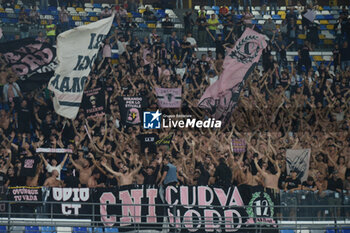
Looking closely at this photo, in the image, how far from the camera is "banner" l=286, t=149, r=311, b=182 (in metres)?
19.0

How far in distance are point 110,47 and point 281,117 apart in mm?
5370

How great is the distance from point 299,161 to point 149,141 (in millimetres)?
3952

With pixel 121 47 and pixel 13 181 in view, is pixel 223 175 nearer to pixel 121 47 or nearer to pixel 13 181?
pixel 13 181

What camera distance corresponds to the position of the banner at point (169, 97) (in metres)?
21.1

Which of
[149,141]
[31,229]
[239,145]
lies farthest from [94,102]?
[31,229]

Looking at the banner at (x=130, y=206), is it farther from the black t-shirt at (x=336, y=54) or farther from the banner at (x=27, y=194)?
the black t-shirt at (x=336, y=54)

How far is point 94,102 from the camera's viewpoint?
66.1ft

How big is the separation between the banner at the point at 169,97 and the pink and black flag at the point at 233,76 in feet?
2.18

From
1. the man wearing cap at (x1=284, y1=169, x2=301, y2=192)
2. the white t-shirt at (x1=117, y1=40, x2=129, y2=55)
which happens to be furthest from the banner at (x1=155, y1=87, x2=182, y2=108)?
the man wearing cap at (x1=284, y1=169, x2=301, y2=192)

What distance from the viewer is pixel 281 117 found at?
2098 cm

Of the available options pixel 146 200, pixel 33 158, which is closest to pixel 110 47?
pixel 33 158

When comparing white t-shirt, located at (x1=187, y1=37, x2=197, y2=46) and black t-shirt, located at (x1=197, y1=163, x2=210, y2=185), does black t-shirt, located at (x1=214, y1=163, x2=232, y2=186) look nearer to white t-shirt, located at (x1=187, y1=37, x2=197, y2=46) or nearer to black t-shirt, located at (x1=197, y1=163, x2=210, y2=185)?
black t-shirt, located at (x1=197, y1=163, x2=210, y2=185)

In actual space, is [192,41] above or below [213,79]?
above

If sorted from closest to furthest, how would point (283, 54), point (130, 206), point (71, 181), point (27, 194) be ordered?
point (130, 206)
point (27, 194)
point (71, 181)
point (283, 54)
